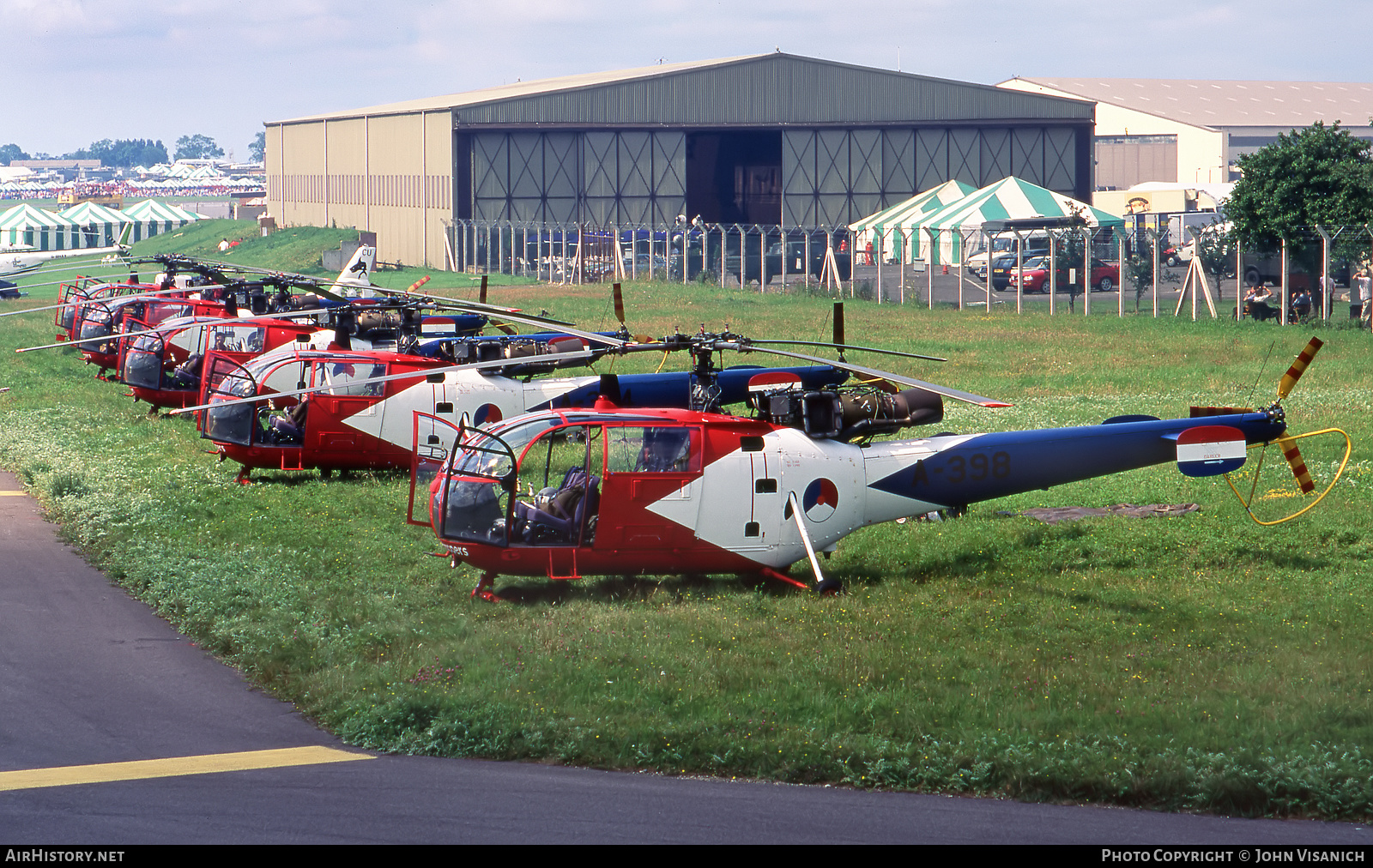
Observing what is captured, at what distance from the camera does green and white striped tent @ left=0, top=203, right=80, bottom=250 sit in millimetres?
94312

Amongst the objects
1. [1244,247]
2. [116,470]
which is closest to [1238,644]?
[116,470]

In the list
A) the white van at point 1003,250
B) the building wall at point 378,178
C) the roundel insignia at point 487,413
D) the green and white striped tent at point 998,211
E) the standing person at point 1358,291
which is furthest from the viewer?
the building wall at point 378,178

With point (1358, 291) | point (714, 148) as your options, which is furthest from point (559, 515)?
point (714, 148)

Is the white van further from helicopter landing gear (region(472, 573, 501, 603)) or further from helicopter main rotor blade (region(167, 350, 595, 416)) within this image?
helicopter landing gear (region(472, 573, 501, 603))

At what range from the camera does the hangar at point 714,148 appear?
6562 cm

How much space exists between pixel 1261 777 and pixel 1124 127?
114m

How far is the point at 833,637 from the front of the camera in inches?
488

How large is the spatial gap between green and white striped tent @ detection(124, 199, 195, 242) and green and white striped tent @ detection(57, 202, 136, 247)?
1957 mm

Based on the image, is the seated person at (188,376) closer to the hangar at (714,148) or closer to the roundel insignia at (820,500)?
the roundel insignia at (820,500)

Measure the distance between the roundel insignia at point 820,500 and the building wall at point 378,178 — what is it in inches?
2101

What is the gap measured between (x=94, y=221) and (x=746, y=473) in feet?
312

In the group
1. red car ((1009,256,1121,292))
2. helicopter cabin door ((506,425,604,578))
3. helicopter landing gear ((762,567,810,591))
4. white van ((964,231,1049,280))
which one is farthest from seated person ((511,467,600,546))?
white van ((964,231,1049,280))

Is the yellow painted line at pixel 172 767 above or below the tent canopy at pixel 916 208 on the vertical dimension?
below

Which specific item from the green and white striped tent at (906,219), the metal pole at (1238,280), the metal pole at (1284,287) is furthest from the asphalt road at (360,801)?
the green and white striped tent at (906,219)
